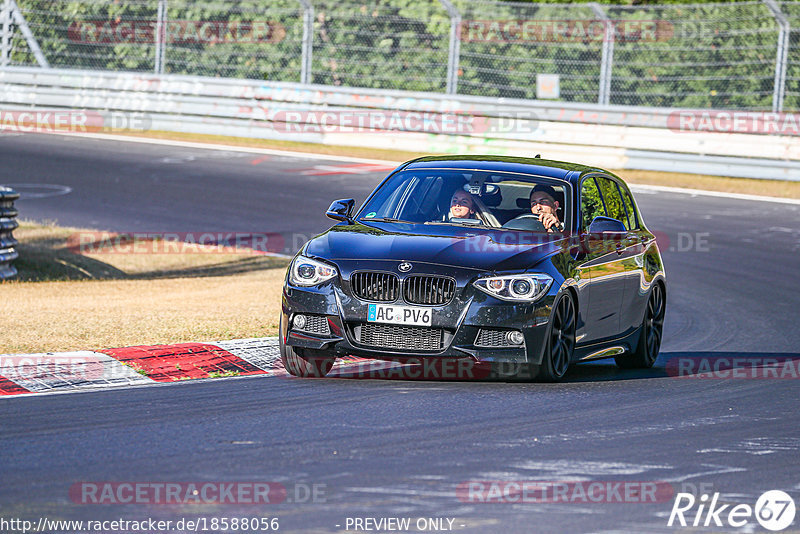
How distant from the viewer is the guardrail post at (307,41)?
27.6 meters

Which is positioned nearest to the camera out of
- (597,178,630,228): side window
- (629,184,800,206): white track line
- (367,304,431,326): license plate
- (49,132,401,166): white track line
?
(367,304,431,326): license plate

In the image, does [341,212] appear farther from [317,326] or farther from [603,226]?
[603,226]

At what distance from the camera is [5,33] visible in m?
29.9

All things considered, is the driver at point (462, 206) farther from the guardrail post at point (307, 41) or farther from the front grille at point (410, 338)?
the guardrail post at point (307, 41)

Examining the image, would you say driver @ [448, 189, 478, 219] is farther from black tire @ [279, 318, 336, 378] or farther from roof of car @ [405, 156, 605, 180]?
black tire @ [279, 318, 336, 378]

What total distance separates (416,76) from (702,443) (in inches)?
801

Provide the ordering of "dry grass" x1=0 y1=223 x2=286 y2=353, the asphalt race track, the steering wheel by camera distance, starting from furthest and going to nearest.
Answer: "dry grass" x1=0 y1=223 x2=286 y2=353, the steering wheel, the asphalt race track

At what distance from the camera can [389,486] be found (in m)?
6.08

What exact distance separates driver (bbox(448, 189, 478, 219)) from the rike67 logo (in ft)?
12.9

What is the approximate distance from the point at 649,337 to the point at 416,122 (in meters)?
16.9

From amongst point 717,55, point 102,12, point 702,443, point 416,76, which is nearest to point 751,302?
point 702,443

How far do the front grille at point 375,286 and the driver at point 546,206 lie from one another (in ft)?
5.09

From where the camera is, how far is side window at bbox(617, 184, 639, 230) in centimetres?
1111

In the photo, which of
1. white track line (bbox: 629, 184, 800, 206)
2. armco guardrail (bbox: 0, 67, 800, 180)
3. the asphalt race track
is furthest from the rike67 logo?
armco guardrail (bbox: 0, 67, 800, 180)
